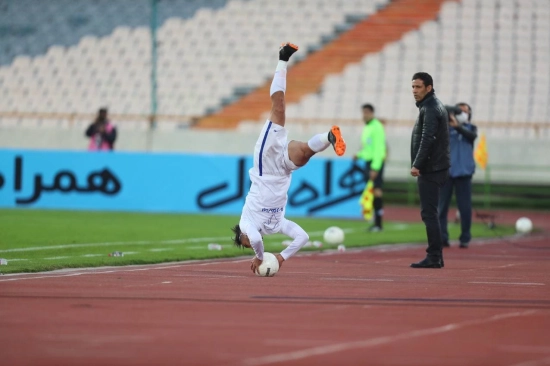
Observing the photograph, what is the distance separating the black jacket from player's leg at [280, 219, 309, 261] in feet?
6.68

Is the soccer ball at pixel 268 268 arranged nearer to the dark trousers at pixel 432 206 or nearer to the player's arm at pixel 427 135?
the dark trousers at pixel 432 206

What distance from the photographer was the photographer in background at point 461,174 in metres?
18.4

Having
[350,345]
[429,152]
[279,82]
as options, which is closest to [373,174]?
[429,152]

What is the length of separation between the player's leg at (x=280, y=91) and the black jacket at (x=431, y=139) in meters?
2.29

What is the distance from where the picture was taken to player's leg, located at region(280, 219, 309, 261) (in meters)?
13.1

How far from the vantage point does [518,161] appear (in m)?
31.8

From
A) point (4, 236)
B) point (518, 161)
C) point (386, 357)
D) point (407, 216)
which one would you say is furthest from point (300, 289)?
point (518, 161)

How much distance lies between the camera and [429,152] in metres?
14.6

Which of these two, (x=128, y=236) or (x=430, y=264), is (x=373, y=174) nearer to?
(x=128, y=236)

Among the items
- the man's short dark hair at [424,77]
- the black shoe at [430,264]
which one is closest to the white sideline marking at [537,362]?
the black shoe at [430,264]

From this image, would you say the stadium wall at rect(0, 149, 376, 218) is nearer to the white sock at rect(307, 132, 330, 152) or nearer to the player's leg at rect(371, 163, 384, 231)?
the player's leg at rect(371, 163, 384, 231)

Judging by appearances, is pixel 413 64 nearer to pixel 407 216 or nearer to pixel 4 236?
pixel 407 216

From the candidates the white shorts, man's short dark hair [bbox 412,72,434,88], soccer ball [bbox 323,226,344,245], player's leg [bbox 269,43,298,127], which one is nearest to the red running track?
the white shorts

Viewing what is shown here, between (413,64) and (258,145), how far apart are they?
72.9ft
